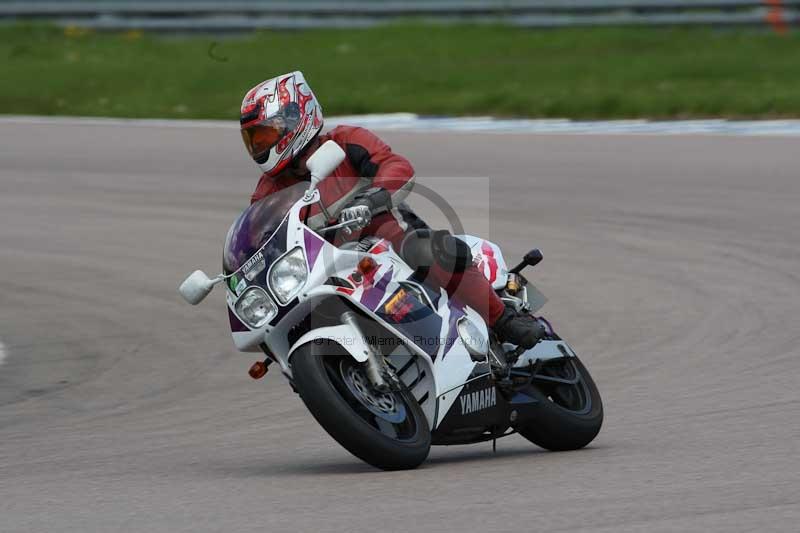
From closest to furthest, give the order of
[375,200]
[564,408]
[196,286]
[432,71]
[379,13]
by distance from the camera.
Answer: [375,200] → [196,286] → [564,408] → [432,71] → [379,13]

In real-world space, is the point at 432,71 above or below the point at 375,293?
below

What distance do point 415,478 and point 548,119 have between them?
542 inches

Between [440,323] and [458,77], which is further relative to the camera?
[458,77]

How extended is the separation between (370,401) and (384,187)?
32.8 inches

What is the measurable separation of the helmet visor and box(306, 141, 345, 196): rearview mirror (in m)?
0.35

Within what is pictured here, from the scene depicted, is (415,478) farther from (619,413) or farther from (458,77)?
(458,77)

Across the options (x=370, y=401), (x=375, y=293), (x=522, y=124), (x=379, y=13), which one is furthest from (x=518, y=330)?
(x=379, y=13)

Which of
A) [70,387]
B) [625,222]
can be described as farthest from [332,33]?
[70,387]

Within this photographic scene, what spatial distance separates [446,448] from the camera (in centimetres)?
671

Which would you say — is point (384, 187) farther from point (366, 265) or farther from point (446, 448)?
point (446, 448)

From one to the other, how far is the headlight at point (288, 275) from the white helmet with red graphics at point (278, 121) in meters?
0.51

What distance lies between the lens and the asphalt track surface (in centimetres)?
500

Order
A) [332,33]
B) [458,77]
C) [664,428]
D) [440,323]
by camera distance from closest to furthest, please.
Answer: [440,323], [664,428], [458,77], [332,33]

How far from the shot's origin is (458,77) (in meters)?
21.7
